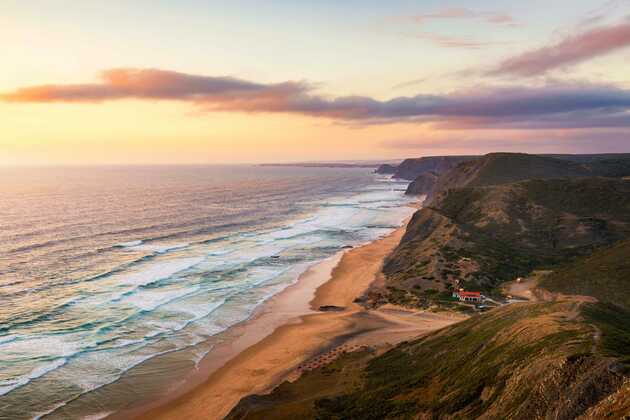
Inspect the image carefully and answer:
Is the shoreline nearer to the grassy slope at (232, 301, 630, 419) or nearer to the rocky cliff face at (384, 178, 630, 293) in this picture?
the grassy slope at (232, 301, 630, 419)

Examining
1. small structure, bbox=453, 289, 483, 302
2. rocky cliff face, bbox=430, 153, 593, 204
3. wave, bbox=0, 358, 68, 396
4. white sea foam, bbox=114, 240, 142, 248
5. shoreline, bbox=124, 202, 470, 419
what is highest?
rocky cliff face, bbox=430, 153, 593, 204

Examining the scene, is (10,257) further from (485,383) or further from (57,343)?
(485,383)

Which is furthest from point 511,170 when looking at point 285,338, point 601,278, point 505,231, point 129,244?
point 285,338

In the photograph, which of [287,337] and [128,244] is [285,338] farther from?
[128,244]

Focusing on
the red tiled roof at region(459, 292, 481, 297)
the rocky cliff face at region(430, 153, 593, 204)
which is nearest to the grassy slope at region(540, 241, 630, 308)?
the red tiled roof at region(459, 292, 481, 297)

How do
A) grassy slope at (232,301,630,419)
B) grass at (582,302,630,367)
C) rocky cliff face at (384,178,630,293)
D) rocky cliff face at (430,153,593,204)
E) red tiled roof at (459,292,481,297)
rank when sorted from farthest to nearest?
1. rocky cliff face at (430,153,593,204)
2. rocky cliff face at (384,178,630,293)
3. red tiled roof at (459,292,481,297)
4. grass at (582,302,630,367)
5. grassy slope at (232,301,630,419)

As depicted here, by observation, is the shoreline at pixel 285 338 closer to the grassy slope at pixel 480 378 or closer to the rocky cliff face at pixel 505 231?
the grassy slope at pixel 480 378

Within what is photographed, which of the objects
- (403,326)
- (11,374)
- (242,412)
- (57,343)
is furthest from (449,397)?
(57,343)
